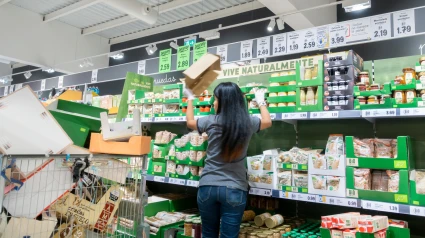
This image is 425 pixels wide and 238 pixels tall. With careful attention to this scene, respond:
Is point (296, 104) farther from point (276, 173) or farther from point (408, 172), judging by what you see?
point (408, 172)

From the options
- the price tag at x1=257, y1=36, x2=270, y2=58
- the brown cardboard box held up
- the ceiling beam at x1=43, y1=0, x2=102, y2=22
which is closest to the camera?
the brown cardboard box held up

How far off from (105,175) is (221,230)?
0.90 metres

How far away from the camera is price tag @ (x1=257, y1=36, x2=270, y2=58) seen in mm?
4473

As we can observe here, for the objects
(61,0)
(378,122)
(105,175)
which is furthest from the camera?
(61,0)

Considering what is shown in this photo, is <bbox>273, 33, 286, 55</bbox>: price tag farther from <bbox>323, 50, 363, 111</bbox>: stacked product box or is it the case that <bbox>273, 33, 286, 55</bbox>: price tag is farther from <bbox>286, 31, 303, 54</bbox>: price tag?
<bbox>323, 50, 363, 111</bbox>: stacked product box

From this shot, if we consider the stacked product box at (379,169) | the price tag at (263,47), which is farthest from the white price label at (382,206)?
the price tag at (263,47)

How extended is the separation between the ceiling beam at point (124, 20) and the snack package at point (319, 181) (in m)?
5.65

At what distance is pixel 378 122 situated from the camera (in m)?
2.86

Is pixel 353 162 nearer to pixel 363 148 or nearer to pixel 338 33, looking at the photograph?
pixel 363 148

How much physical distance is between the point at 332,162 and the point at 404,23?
183cm

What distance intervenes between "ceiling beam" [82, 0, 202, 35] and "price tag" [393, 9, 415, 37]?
4.71 meters

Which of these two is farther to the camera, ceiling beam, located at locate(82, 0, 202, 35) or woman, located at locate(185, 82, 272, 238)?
ceiling beam, located at locate(82, 0, 202, 35)

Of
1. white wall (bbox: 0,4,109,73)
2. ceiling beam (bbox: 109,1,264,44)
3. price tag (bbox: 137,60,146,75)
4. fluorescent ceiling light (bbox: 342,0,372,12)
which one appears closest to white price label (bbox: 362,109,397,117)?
fluorescent ceiling light (bbox: 342,0,372,12)

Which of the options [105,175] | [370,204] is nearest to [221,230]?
[105,175]
